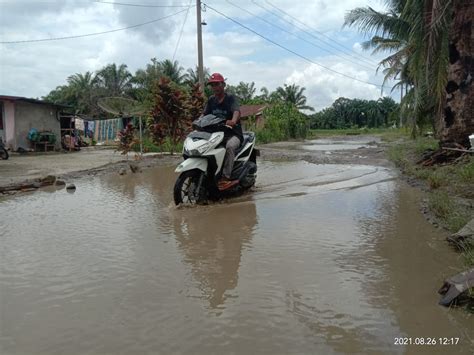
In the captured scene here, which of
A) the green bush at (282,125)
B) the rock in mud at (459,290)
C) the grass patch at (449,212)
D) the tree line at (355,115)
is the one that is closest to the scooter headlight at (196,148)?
the grass patch at (449,212)

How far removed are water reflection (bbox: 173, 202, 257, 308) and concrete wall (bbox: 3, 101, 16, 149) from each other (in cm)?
1500

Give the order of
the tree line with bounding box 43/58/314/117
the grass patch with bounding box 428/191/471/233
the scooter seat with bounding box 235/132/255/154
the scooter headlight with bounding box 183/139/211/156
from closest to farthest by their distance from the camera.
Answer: the grass patch with bounding box 428/191/471/233
the scooter headlight with bounding box 183/139/211/156
the scooter seat with bounding box 235/132/255/154
the tree line with bounding box 43/58/314/117

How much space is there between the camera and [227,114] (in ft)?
21.5

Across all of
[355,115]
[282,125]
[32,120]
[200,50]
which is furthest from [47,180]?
[355,115]

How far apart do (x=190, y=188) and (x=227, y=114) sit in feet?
4.26

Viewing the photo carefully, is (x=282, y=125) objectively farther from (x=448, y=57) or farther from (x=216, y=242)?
(x=216, y=242)

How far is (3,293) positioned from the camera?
3.09 meters

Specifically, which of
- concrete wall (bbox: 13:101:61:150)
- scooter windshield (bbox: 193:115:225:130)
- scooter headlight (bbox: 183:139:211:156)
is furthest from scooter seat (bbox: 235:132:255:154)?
concrete wall (bbox: 13:101:61:150)

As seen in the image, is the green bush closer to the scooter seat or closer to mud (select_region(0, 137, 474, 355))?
the scooter seat

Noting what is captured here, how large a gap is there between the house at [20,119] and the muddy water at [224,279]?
43.9 feet

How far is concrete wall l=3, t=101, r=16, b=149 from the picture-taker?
Result: 18.0 m

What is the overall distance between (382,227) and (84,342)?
354cm

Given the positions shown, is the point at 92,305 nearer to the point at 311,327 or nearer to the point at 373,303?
the point at 311,327

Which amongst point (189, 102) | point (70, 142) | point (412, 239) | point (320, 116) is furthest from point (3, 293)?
point (320, 116)
